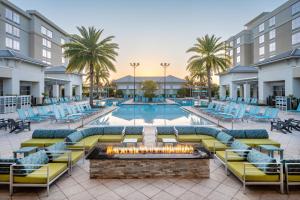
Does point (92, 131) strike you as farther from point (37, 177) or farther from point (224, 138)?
point (224, 138)

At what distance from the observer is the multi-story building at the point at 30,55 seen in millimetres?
23172

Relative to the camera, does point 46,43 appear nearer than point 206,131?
No

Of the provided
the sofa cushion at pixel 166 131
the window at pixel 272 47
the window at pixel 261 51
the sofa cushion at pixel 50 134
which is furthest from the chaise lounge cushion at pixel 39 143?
the window at pixel 261 51

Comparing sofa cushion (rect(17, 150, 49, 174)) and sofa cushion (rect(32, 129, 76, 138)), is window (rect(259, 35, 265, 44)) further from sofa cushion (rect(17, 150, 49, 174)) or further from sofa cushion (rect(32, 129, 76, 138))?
sofa cushion (rect(17, 150, 49, 174))

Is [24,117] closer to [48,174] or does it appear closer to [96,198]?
[48,174]

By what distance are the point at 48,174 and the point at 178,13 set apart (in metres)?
29.0

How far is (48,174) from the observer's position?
5.09 metres

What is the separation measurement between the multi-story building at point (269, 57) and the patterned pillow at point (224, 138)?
59.5 feet

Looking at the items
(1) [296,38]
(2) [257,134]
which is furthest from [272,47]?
(2) [257,134]

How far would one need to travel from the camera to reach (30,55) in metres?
47.5

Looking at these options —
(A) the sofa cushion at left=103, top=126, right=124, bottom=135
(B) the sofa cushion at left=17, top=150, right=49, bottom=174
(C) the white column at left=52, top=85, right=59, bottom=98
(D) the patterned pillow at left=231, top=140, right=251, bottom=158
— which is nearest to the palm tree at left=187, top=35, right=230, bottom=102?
(A) the sofa cushion at left=103, top=126, right=124, bottom=135

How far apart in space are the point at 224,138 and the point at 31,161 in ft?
21.6

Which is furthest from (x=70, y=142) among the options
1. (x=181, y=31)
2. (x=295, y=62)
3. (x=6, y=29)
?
(x=6, y=29)

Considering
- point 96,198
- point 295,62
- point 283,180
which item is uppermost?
point 295,62
